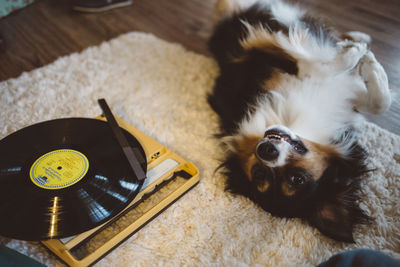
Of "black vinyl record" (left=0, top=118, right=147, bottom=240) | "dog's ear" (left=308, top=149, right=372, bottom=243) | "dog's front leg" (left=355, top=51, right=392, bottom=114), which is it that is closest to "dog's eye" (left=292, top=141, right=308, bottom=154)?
"dog's ear" (left=308, top=149, right=372, bottom=243)

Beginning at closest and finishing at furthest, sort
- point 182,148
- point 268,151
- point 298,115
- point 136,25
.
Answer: point 268,151 < point 298,115 < point 182,148 < point 136,25

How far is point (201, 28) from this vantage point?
2.56m

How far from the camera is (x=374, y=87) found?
1.43 metres

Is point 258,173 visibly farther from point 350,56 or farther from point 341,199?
point 350,56

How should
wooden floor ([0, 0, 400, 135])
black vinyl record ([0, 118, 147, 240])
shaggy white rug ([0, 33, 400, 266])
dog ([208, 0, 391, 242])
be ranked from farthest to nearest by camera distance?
wooden floor ([0, 0, 400, 135]), dog ([208, 0, 391, 242]), shaggy white rug ([0, 33, 400, 266]), black vinyl record ([0, 118, 147, 240])

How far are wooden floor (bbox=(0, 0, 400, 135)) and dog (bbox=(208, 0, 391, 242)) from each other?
0.59 m

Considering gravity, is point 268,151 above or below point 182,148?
above

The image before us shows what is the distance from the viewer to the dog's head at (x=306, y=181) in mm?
1249

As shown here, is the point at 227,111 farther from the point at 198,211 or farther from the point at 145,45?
the point at 145,45

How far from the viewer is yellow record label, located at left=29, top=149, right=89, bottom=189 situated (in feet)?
3.52

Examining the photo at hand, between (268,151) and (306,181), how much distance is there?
24 cm

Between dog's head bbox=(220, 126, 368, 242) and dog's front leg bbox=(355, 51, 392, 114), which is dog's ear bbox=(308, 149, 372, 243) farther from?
dog's front leg bbox=(355, 51, 392, 114)

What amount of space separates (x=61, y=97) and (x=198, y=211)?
1136mm

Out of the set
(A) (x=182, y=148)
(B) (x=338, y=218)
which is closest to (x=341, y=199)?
(B) (x=338, y=218)
